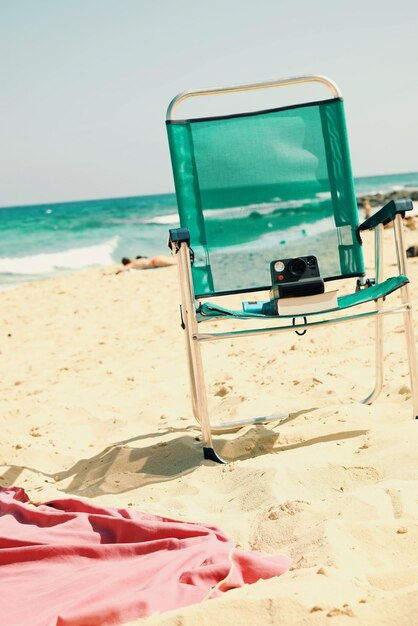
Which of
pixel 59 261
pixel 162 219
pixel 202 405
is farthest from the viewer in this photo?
pixel 162 219

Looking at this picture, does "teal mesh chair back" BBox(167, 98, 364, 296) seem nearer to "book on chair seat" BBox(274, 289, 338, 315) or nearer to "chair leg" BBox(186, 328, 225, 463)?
"book on chair seat" BBox(274, 289, 338, 315)

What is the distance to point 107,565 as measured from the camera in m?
2.10

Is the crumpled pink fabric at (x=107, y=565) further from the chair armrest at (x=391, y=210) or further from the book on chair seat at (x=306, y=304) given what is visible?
the chair armrest at (x=391, y=210)

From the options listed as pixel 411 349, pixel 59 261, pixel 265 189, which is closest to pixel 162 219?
pixel 59 261

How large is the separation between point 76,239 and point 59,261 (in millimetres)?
6362

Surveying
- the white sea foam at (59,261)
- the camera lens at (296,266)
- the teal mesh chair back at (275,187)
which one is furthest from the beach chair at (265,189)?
the white sea foam at (59,261)

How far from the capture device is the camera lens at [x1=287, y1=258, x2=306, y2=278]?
3420mm

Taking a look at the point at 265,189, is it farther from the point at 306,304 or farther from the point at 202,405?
the point at 202,405

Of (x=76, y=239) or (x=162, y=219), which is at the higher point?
(x=76, y=239)

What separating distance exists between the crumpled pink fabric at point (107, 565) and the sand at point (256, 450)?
105mm

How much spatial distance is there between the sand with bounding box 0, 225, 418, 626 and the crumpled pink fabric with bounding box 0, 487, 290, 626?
0.11 metres

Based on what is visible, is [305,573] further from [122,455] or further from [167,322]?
[167,322]

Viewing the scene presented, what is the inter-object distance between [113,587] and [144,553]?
277 millimetres

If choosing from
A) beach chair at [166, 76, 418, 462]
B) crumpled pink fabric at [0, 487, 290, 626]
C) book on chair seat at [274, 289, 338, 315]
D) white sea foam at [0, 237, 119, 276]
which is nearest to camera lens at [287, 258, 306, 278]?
beach chair at [166, 76, 418, 462]
